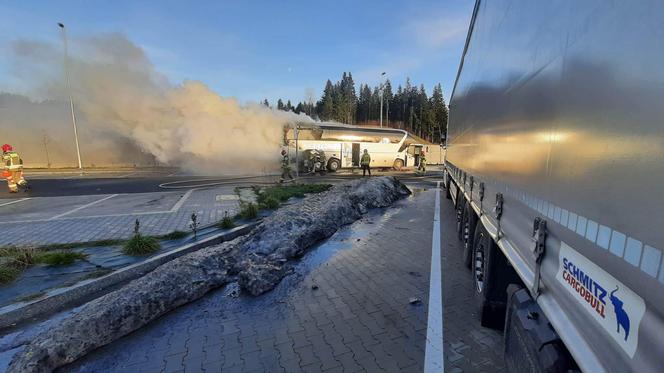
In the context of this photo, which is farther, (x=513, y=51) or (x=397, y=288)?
(x=397, y=288)

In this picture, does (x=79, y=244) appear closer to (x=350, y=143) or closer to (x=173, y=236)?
(x=173, y=236)

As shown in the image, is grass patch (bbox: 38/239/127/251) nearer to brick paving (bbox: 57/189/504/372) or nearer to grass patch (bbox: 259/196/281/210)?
brick paving (bbox: 57/189/504/372)

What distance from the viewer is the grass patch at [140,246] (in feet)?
18.4

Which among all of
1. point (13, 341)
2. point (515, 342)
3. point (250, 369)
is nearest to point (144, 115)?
point (13, 341)

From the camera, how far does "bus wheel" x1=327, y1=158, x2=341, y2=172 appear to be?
23.3m

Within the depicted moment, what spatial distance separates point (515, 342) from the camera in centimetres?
200

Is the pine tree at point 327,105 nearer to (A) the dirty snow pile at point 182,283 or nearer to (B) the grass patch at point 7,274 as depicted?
(A) the dirty snow pile at point 182,283

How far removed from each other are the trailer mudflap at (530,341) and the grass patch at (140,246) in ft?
18.8

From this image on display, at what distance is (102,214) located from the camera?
868 cm

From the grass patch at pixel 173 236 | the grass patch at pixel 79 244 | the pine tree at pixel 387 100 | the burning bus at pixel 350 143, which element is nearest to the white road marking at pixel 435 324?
the grass patch at pixel 173 236

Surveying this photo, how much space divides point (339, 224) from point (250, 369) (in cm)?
511

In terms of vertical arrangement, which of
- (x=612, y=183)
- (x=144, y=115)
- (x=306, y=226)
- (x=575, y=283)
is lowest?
(x=306, y=226)

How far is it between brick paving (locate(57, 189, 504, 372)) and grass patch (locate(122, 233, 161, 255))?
86.2 inches

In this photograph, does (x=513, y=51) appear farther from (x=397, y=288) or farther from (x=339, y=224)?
(x=339, y=224)
